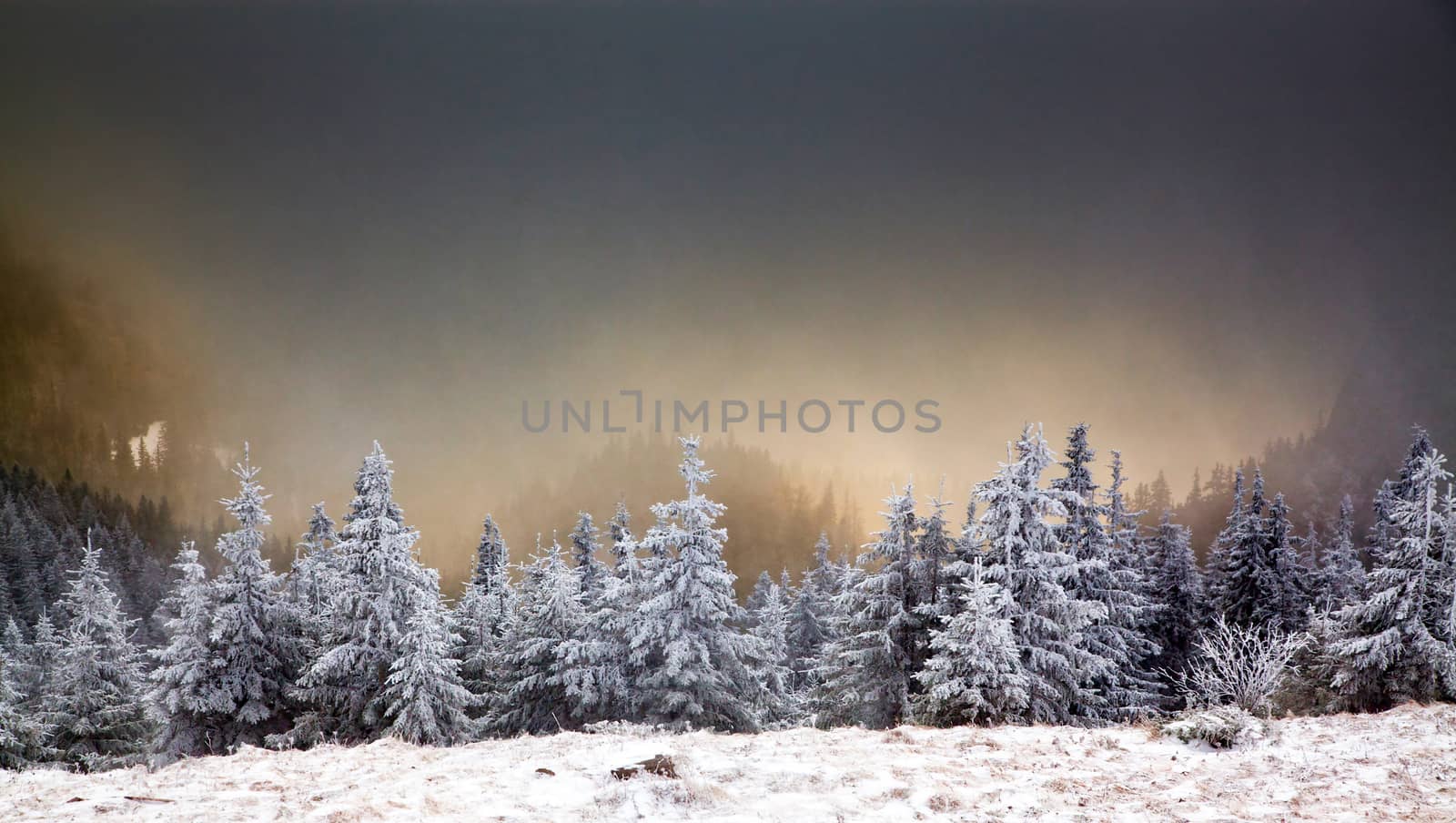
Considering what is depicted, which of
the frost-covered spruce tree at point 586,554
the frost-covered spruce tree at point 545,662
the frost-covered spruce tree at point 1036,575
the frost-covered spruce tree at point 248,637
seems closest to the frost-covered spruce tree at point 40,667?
the frost-covered spruce tree at point 248,637

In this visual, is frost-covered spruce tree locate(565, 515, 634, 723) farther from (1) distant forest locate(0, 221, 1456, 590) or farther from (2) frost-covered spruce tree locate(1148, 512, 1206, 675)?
(1) distant forest locate(0, 221, 1456, 590)

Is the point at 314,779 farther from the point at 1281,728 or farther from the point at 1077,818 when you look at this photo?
the point at 1281,728

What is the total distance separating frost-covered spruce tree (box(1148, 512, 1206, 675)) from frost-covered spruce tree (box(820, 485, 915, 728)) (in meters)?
18.2

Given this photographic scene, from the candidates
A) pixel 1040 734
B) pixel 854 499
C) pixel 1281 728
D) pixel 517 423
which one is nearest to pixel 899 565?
pixel 1040 734

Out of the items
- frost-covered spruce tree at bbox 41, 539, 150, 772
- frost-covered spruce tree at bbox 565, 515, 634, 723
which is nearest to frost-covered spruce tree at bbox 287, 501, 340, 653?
frost-covered spruce tree at bbox 41, 539, 150, 772

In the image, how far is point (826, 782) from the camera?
9828mm

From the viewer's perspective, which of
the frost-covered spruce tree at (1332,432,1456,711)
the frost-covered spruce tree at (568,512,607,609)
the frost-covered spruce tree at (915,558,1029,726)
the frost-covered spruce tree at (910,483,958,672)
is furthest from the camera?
the frost-covered spruce tree at (568,512,607,609)

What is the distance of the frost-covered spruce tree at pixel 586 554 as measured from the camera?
107 ft

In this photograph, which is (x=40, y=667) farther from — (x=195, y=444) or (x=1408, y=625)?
(x=195, y=444)

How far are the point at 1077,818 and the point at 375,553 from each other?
21.5 meters

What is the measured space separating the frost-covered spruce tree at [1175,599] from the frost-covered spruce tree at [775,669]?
18871mm

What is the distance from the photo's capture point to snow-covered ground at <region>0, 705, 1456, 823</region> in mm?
8656

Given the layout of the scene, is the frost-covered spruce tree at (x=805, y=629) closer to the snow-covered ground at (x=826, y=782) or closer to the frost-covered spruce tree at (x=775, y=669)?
the frost-covered spruce tree at (x=775, y=669)

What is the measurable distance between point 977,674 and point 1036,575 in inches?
170
